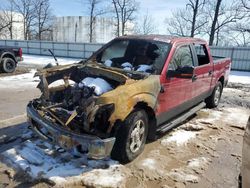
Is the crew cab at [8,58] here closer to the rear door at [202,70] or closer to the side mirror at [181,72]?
the rear door at [202,70]

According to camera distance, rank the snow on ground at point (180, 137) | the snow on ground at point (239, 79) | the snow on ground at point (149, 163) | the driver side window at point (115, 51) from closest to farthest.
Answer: the snow on ground at point (149, 163) < the snow on ground at point (180, 137) < the driver side window at point (115, 51) < the snow on ground at point (239, 79)

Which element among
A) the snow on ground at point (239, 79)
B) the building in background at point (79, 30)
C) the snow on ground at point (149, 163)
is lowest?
the snow on ground at point (149, 163)

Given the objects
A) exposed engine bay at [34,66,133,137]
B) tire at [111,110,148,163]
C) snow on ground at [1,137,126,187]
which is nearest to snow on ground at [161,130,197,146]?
tire at [111,110,148,163]

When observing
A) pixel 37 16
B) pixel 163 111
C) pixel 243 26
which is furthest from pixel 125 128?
pixel 37 16

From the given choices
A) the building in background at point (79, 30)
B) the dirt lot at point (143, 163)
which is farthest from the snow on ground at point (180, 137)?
the building in background at point (79, 30)

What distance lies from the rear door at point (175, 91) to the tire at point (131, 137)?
1.53ft

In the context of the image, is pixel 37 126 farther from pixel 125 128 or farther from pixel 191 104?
pixel 191 104

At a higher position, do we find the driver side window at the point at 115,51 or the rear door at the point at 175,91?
the driver side window at the point at 115,51

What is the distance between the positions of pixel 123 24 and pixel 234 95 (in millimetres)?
30397

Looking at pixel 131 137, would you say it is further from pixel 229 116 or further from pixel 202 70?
pixel 229 116

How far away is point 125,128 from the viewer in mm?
3803

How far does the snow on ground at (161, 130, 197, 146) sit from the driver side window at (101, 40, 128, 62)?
1.80 m

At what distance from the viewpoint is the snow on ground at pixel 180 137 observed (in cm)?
504

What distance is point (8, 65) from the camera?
12406 mm
